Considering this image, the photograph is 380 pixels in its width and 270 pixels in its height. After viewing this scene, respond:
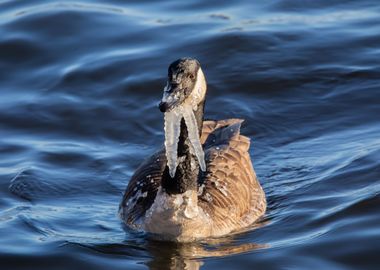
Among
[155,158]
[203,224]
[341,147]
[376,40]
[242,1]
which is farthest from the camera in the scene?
[242,1]

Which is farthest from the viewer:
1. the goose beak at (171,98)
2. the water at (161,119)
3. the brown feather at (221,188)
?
the brown feather at (221,188)

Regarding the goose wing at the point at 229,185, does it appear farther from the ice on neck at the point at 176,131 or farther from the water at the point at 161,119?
the ice on neck at the point at 176,131

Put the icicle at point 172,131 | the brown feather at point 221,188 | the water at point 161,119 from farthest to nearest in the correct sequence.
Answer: the brown feather at point 221,188, the water at point 161,119, the icicle at point 172,131

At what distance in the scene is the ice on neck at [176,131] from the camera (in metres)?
9.70

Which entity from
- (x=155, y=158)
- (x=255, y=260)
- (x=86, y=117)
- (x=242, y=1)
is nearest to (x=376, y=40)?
(x=242, y=1)

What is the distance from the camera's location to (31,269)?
10109mm

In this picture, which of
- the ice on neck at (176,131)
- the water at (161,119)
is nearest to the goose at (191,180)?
the ice on neck at (176,131)

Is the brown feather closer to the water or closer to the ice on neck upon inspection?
the water

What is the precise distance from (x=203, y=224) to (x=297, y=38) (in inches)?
242

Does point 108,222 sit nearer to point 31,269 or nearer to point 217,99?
point 31,269

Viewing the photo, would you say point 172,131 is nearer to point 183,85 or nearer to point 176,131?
point 176,131

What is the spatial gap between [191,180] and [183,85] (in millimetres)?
1031

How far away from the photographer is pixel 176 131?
9812 millimetres

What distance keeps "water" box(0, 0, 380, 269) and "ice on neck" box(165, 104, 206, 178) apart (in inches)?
37.6
